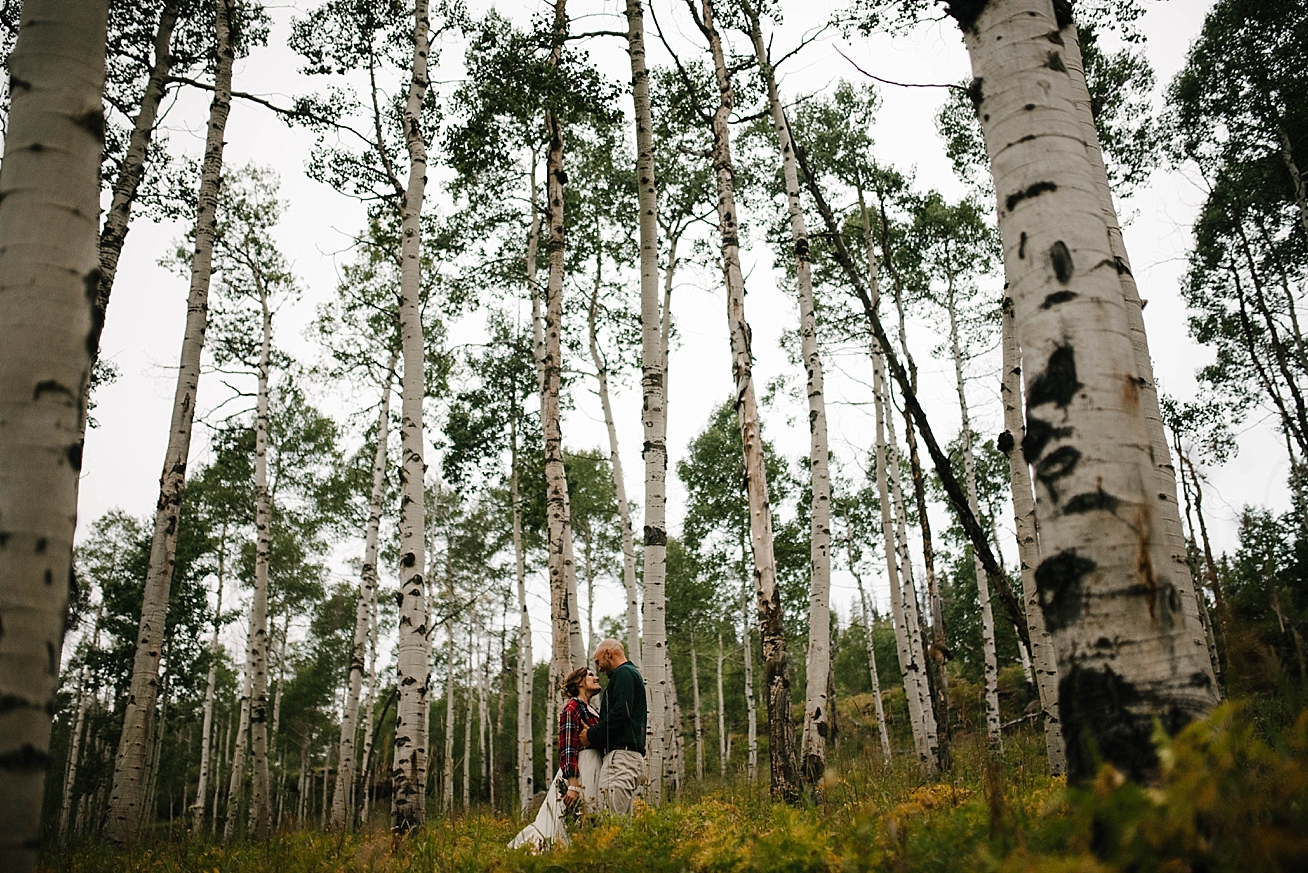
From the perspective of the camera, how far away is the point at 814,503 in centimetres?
791

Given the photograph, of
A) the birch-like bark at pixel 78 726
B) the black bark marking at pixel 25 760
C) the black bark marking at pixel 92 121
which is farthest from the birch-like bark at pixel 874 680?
the birch-like bark at pixel 78 726

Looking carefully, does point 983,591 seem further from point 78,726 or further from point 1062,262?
point 78,726

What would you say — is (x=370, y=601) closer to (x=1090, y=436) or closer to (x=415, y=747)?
(x=415, y=747)

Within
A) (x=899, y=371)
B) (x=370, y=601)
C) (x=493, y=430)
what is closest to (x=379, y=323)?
(x=493, y=430)

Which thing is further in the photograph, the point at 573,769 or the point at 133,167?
the point at 133,167

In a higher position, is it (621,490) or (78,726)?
(621,490)

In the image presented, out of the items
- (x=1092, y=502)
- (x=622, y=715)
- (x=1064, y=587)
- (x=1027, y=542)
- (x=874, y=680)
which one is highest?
(x=1027, y=542)

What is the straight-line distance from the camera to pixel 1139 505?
5.91ft

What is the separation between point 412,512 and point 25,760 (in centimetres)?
512

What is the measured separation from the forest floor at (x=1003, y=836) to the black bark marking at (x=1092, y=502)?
22.3 inches

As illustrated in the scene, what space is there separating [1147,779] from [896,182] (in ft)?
47.7

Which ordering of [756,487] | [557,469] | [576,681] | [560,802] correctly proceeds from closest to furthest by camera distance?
1. [560,802]
2. [576,681]
3. [756,487]
4. [557,469]

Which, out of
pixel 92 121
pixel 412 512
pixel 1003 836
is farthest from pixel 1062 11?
pixel 412 512

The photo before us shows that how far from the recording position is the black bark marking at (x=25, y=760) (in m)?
1.67
